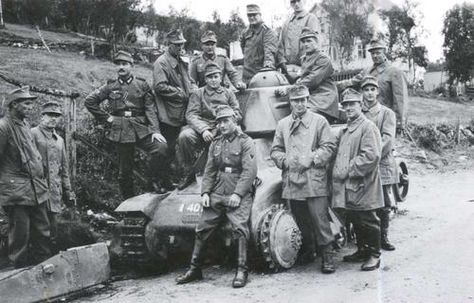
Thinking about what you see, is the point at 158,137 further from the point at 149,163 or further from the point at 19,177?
the point at 19,177

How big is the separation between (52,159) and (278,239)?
115 inches

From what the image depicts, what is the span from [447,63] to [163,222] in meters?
46.0

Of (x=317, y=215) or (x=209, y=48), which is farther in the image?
(x=209, y=48)

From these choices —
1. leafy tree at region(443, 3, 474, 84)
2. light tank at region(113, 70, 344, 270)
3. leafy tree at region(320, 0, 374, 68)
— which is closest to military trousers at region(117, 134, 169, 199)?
light tank at region(113, 70, 344, 270)

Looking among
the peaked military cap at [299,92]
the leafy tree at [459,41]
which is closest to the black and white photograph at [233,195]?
the peaked military cap at [299,92]

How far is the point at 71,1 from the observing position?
1377 inches

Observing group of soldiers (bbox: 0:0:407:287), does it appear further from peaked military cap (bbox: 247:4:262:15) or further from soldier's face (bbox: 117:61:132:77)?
peaked military cap (bbox: 247:4:262:15)

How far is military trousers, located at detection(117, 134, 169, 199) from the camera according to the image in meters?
7.76

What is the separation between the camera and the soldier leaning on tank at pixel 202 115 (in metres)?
7.43

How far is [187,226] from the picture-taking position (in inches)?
269

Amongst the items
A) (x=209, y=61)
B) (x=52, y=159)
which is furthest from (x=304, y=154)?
(x=52, y=159)

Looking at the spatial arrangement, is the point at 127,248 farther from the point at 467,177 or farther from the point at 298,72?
the point at 467,177

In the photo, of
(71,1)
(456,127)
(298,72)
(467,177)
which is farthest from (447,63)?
(298,72)

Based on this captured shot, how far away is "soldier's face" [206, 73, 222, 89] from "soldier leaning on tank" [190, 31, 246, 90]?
785mm
